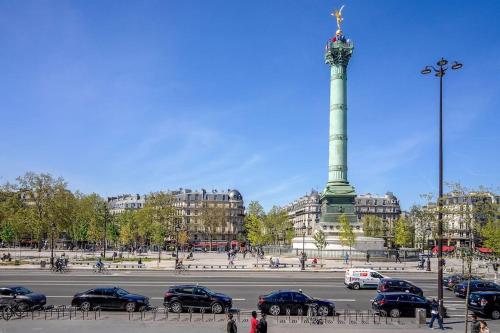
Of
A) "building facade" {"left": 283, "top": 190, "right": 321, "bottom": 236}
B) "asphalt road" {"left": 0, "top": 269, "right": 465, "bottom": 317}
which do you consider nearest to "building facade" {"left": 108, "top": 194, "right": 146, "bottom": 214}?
"building facade" {"left": 283, "top": 190, "right": 321, "bottom": 236}

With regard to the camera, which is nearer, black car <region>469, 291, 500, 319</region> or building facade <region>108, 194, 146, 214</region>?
black car <region>469, 291, 500, 319</region>

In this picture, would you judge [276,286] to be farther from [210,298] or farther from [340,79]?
[340,79]

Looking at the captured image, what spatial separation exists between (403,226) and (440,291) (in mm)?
76950

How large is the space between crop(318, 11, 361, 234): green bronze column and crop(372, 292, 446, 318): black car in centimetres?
5662

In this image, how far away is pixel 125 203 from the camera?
16738 cm

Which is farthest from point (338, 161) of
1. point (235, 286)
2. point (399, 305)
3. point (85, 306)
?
point (85, 306)

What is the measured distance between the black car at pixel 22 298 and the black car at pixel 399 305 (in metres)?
17.7

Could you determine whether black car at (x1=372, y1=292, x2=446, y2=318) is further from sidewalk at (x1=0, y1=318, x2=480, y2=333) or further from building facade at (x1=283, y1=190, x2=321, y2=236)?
building facade at (x1=283, y1=190, x2=321, y2=236)

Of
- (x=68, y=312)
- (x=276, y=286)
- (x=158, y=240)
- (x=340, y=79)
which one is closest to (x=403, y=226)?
(x=340, y=79)

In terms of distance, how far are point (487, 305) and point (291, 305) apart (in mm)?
10514

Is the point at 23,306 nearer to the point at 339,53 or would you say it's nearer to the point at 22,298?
the point at 22,298

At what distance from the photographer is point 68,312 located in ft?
79.5

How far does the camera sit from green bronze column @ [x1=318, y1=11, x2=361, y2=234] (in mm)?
81625

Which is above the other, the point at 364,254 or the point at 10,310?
the point at 10,310
